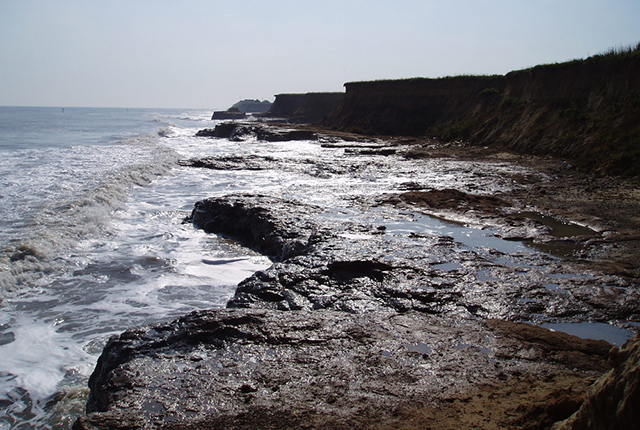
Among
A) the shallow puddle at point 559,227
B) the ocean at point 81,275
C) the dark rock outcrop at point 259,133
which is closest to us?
the ocean at point 81,275

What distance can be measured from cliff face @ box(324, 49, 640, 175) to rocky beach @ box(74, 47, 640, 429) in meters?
6.37

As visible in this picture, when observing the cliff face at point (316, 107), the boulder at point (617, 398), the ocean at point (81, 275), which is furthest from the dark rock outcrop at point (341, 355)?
the cliff face at point (316, 107)

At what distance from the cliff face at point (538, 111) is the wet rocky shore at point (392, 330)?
9.41 metres

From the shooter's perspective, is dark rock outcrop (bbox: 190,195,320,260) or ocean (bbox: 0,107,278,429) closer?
ocean (bbox: 0,107,278,429)

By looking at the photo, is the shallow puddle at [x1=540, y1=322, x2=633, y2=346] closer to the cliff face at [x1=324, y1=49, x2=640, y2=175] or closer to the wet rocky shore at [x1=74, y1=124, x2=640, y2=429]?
the wet rocky shore at [x1=74, y1=124, x2=640, y2=429]

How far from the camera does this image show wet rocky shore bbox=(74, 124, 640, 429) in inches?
137

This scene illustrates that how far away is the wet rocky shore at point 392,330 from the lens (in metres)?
3.48

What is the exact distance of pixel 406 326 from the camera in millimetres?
4977

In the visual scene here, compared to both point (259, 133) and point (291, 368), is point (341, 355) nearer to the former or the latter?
point (291, 368)

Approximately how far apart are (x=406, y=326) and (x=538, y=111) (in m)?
25.3

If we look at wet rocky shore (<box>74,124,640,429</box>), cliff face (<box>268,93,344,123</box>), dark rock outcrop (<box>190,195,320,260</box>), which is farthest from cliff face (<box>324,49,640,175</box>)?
cliff face (<box>268,93,344,123</box>)

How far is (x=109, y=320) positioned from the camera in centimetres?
637

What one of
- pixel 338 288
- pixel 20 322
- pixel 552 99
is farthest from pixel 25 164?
pixel 552 99

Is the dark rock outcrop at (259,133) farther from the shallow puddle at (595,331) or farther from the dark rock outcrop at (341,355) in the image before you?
the shallow puddle at (595,331)
